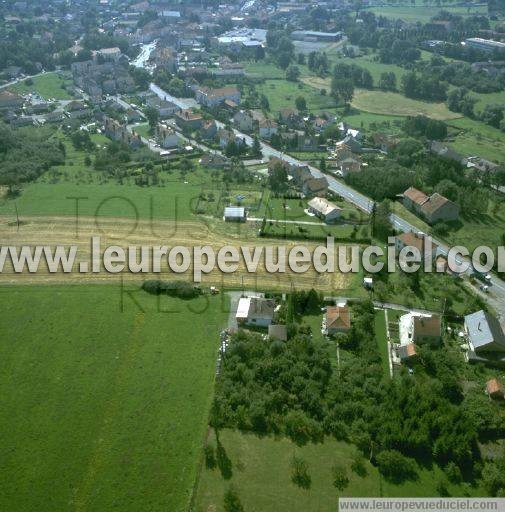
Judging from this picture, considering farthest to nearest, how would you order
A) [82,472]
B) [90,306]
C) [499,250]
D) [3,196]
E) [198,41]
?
[198,41], [3,196], [499,250], [90,306], [82,472]

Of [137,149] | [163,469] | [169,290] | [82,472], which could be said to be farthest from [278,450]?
[137,149]

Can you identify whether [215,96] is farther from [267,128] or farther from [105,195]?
[105,195]

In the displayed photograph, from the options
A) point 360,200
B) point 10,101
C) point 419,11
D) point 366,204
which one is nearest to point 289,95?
point 360,200

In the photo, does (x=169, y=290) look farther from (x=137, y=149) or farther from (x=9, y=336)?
(x=137, y=149)

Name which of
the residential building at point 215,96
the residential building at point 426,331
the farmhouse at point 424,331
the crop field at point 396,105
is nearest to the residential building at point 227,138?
the residential building at point 215,96

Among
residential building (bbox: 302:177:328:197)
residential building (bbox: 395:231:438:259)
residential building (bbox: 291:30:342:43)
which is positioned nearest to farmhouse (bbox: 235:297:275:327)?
residential building (bbox: 395:231:438:259)

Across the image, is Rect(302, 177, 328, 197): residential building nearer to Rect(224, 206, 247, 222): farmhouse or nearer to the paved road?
the paved road
